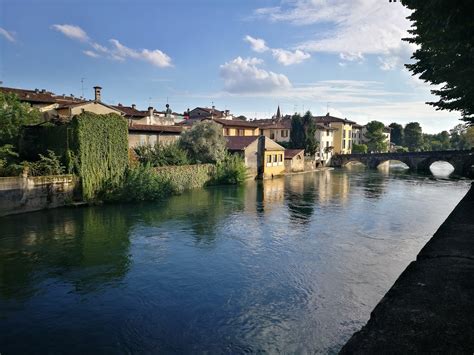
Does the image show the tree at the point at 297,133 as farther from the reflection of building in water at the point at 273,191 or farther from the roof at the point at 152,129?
the roof at the point at 152,129

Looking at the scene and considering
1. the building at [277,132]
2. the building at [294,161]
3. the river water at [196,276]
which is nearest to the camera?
the river water at [196,276]

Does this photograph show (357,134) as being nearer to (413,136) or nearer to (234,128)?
(413,136)

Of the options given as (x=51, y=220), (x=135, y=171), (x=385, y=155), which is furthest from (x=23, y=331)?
(x=385, y=155)

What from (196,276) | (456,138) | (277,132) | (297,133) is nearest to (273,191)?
(196,276)

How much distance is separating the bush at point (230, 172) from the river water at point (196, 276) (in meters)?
13.8

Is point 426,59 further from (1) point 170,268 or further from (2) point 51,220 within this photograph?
(2) point 51,220

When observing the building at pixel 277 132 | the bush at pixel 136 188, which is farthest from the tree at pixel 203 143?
the building at pixel 277 132

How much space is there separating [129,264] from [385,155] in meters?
65.7

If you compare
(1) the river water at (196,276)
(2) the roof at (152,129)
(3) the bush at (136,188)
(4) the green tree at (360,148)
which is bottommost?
(1) the river water at (196,276)

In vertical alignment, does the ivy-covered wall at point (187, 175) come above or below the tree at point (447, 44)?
below

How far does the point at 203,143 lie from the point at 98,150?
15415 mm

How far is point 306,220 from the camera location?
23.6 metres

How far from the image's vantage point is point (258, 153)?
1895 inches

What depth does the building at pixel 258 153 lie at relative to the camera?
46.6 metres
